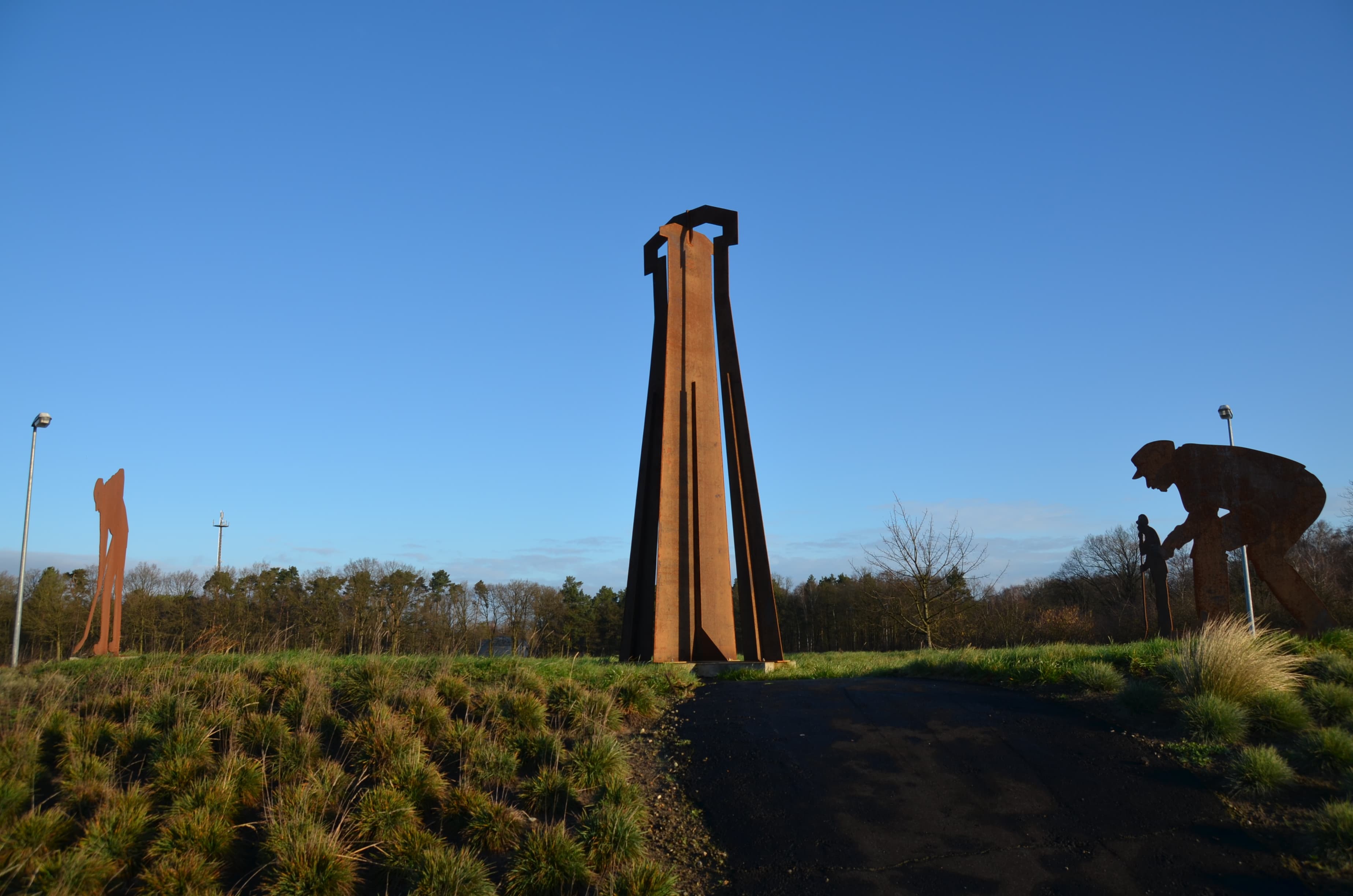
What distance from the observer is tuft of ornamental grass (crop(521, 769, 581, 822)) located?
597 centimetres

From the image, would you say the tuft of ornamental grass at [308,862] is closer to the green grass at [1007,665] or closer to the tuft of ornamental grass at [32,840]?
the tuft of ornamental grass at [32,840]

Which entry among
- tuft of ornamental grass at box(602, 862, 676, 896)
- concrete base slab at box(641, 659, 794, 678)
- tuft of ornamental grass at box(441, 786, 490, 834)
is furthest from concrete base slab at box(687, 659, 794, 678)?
tuft of ornamental grass at box(602, 862, 676, 896)

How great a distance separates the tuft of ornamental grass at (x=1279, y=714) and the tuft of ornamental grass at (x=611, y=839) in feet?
17.4

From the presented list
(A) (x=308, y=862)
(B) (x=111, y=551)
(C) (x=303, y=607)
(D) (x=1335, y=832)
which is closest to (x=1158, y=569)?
(D) (x=1335, y=832)

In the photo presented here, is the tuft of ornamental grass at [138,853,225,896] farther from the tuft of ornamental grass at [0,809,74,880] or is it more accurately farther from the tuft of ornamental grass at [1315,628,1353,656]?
the tuft of ornamental grass at [1315,628,1353,656]

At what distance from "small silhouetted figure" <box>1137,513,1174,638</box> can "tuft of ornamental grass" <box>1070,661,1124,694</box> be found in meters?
4.86

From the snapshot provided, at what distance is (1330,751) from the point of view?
6.14m

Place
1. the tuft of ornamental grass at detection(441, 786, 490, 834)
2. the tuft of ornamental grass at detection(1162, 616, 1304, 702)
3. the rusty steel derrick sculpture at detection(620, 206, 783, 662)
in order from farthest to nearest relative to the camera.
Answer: the rusty steel derrick sculpture at detection(620, 206, 783, 662)
the tuft of ornamental grass at detection(1162, 616, 1304, 702)
the tuft of ornamental grass at detection(441, 786, 490, 834)

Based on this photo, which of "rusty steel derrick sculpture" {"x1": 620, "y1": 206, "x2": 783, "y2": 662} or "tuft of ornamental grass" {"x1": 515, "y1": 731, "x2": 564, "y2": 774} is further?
"rusty steel derrick sculpture" {"x1": 620, "y1": 206, "x2": 783, "y2": 662}

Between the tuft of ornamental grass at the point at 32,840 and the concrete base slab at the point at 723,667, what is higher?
the concrete base slab at the point at 723,667

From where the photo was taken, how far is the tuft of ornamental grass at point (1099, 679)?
786cm

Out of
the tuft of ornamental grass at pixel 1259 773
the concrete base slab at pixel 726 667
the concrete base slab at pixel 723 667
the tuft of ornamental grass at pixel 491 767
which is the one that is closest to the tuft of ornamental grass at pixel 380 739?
the tuft of ornamental grass at pixel 491 767

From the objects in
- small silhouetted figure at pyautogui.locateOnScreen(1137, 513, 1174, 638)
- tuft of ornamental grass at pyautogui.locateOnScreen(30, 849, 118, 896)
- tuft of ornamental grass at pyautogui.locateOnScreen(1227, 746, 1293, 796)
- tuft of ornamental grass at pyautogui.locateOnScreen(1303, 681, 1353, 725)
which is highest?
small silhouetted figure at pyautogui.locateOnScreen(1137, 513, 1174, 638)

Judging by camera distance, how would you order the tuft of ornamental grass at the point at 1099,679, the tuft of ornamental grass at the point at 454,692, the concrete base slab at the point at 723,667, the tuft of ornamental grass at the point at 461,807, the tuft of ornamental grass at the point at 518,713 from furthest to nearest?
the concrete base slab at the point at 723,667 → the tuft of ornamental grass at the point at 1099,679 → the tuft of ornamental grass at the point at 454,692 → the tuft of ornamental grass at the point at 518,713 → the tuft of ornamental grass at the point at 461,807
